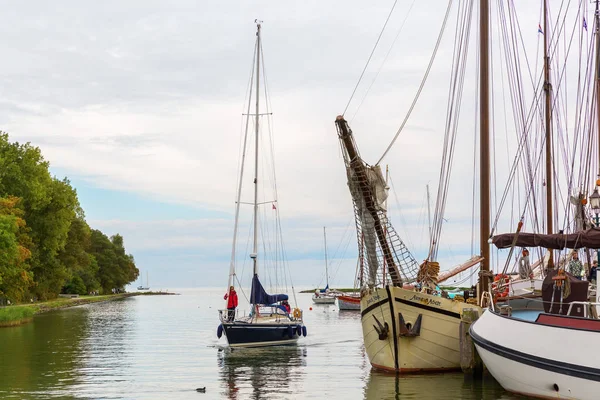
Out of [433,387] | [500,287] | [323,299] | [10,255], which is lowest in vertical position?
[323,299]

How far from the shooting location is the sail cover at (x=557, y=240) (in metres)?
20.6

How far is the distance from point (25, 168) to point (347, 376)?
53.9 m

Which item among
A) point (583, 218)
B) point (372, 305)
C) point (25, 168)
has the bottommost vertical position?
point (372, 305)

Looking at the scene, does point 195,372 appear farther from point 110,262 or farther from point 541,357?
point 110,262

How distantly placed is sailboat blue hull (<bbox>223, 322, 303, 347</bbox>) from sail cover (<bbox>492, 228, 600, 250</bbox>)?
14908mm

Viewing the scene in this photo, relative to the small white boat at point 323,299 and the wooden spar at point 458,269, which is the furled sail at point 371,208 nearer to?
the wooden spar at point 458,269

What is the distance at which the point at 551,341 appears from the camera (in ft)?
58.8

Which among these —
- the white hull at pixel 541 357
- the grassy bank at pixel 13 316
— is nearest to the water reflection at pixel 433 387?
the white hull at pixel 541 357

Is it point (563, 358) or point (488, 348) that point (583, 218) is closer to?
point (488, 348)

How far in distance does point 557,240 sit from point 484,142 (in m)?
7.19

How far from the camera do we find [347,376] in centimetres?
2727

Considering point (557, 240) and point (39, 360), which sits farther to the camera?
point (39, 360)

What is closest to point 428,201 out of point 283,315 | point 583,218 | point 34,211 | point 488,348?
point 34,211

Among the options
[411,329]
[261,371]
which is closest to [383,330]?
[411,329]
